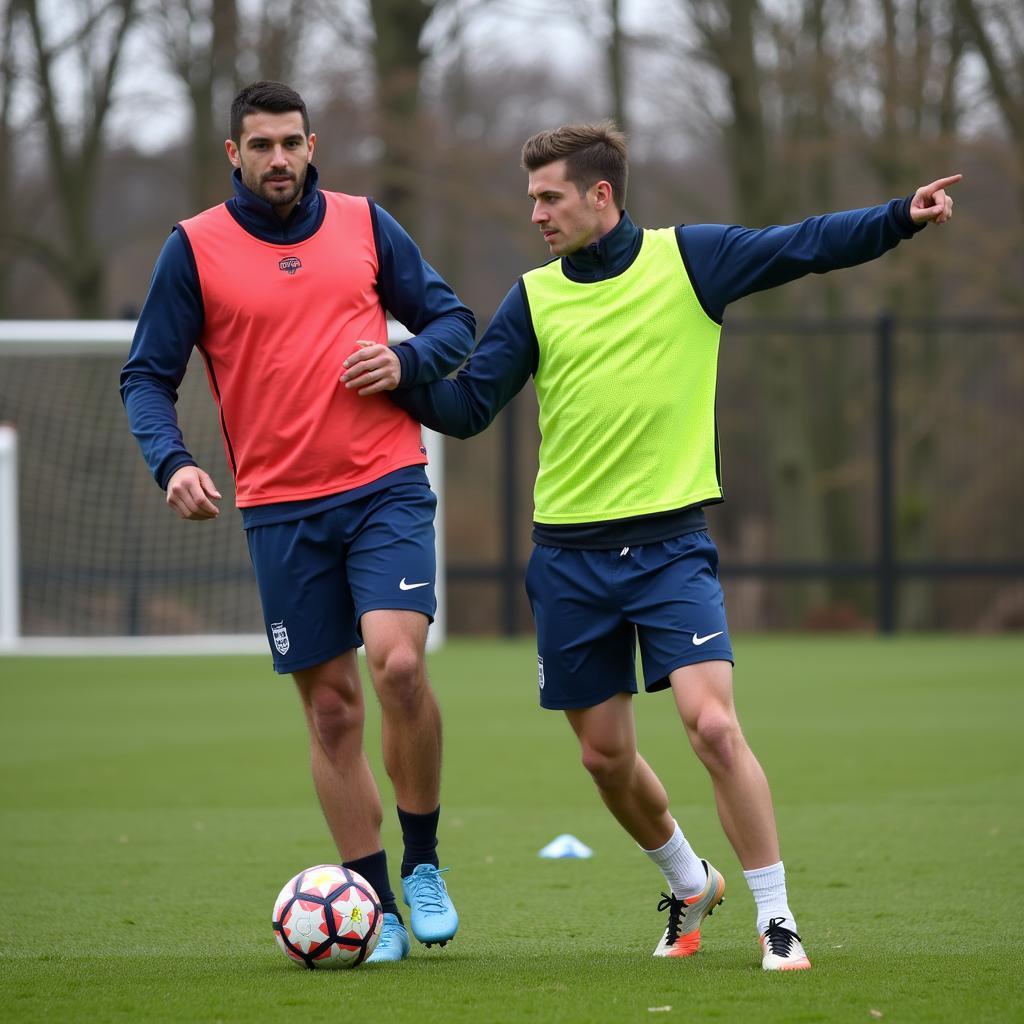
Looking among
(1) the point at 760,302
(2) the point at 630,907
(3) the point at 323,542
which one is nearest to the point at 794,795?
(2) the point at 630,907

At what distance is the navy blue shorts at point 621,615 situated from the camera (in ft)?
14.5

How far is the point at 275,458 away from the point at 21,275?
78.8 ft

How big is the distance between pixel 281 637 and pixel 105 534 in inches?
503

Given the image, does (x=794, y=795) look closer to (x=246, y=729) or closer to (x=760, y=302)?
(x=246, y=729)

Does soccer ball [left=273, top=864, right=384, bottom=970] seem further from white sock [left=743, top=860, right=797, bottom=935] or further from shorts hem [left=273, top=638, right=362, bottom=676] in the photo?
white sock [left=743, top=860, right=797, bottom=935]

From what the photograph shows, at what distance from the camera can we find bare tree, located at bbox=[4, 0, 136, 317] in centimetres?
2114

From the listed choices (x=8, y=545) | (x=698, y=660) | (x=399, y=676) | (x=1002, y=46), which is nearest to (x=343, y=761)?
(x=399, y=676)

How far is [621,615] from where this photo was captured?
4578 mm

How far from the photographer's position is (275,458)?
477 cm

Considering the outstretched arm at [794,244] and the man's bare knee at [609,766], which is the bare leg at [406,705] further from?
the outstretched arm at [794,244]

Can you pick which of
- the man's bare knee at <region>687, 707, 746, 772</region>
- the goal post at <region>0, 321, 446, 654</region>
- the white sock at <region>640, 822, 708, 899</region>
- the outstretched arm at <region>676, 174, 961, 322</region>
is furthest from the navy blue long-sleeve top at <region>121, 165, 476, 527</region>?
the goal post at <region>0, 321, 446, 654</region>

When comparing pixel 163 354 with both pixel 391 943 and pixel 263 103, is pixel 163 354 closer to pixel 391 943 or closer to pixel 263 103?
pixel 263 103

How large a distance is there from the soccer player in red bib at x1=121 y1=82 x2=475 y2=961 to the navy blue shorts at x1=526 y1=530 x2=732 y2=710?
348mm

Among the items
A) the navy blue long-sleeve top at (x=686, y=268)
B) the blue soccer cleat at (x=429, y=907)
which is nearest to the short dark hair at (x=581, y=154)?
the navy blue long-sleeve top at (x=686, y=268)
